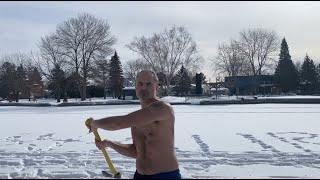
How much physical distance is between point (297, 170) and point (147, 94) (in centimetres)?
580

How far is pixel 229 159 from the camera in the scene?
10.1 meters

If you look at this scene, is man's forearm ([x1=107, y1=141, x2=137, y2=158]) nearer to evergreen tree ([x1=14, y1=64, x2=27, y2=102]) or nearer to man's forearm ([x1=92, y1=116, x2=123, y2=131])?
man's forearm ([x1=92, y1=116, x2=123, y2=131])

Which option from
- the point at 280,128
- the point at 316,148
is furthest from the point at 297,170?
the point at 280,128

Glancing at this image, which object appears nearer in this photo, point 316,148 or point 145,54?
point 316,148

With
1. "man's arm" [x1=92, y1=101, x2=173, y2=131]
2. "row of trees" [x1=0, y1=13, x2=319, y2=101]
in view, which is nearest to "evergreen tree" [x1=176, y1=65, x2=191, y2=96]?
"row of trees" [x1=0, y1=13, x2=319, y2=101]

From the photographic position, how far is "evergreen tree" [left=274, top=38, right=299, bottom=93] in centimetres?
8569

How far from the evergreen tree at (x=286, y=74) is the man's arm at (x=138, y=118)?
84460 mm

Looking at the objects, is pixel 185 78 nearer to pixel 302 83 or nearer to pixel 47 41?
pixel 302 83

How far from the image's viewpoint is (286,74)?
86.0 m

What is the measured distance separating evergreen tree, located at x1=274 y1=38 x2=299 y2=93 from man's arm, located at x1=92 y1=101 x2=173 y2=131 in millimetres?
84460

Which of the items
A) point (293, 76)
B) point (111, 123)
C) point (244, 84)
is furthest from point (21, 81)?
point (111, 123)

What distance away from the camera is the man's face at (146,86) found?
3.66 metres

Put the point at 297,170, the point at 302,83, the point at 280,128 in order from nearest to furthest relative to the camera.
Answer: the point at 297,170
the point at 280,128
the point at 302,83

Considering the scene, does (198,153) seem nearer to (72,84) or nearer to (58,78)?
(58,78)
